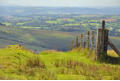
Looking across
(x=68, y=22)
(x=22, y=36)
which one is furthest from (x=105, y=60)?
(x=68, y=22)

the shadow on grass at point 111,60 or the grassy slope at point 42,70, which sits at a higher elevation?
the grassy slope at point 42,70

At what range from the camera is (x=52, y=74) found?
6957 mm

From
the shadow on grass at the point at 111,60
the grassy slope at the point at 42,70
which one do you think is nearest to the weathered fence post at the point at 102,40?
the shadow on grass at the point at 111,60

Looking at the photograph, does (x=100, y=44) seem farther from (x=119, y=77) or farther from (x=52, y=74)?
(x=52, y=74)

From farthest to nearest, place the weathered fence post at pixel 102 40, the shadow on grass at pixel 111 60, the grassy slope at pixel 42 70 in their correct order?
the weathered fence post at pixel 102 40 < the shadow on grass at pixel 111 60 < the grassy slope at pixel 42 70

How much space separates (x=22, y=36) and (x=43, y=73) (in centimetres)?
5595

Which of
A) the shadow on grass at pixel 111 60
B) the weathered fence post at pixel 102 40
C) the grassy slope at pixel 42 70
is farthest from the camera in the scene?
the weathered fence post at pixel 102 40

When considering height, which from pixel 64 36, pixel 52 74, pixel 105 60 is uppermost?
pixel 52 74

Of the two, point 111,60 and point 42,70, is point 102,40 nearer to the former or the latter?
point 111,60

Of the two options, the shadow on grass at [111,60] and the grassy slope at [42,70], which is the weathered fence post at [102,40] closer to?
the shadow on grass at [111,60]

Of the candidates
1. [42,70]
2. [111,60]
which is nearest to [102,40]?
[111,60]

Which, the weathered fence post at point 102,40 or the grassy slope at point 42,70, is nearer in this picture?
the grassy slope at point 42,70

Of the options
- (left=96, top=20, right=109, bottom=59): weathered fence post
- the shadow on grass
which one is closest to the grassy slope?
the shadow on grass

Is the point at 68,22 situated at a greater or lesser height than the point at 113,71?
lesser
